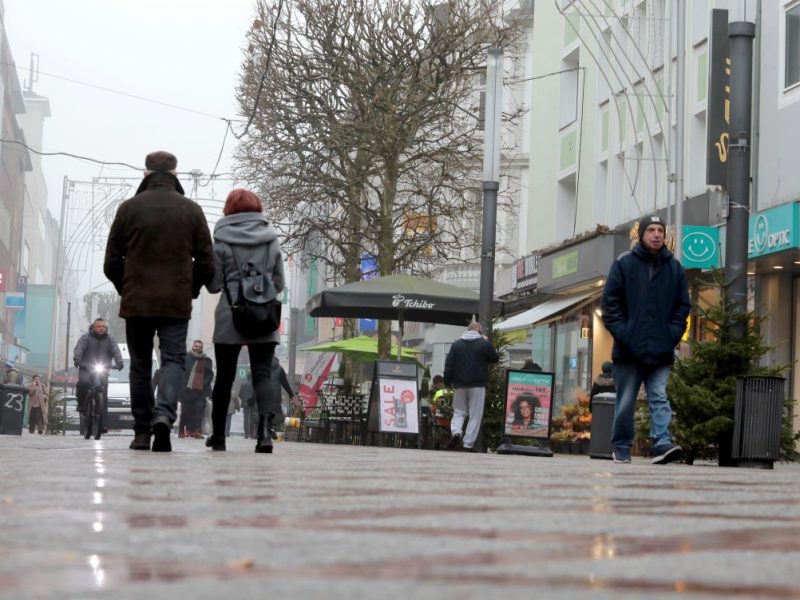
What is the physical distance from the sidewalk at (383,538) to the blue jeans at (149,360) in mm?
3624

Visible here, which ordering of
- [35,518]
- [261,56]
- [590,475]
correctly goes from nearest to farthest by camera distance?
[35,518], [590,475], [261,56]

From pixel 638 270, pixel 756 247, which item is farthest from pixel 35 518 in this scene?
pixel 756 247

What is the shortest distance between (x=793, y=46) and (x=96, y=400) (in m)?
10.7

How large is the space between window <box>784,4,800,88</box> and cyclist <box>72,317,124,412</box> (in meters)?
9.95

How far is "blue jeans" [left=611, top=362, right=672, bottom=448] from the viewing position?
12.6 metres

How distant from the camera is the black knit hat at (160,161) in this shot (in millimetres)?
11102

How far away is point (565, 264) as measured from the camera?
3266 centimetres

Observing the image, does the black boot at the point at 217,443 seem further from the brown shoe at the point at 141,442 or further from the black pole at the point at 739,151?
the black pole at the point at 739,151

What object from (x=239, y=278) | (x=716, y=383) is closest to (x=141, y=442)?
(x=239, y=278)

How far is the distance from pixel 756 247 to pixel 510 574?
1996 cm

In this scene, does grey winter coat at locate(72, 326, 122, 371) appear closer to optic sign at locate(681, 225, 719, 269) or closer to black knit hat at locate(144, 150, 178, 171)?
optic sign at locate(681, 225, 719, 269)

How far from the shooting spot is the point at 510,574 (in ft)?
10.5

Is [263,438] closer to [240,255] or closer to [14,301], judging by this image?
[240,255]

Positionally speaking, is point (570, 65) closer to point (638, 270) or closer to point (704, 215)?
point (704, 215)
